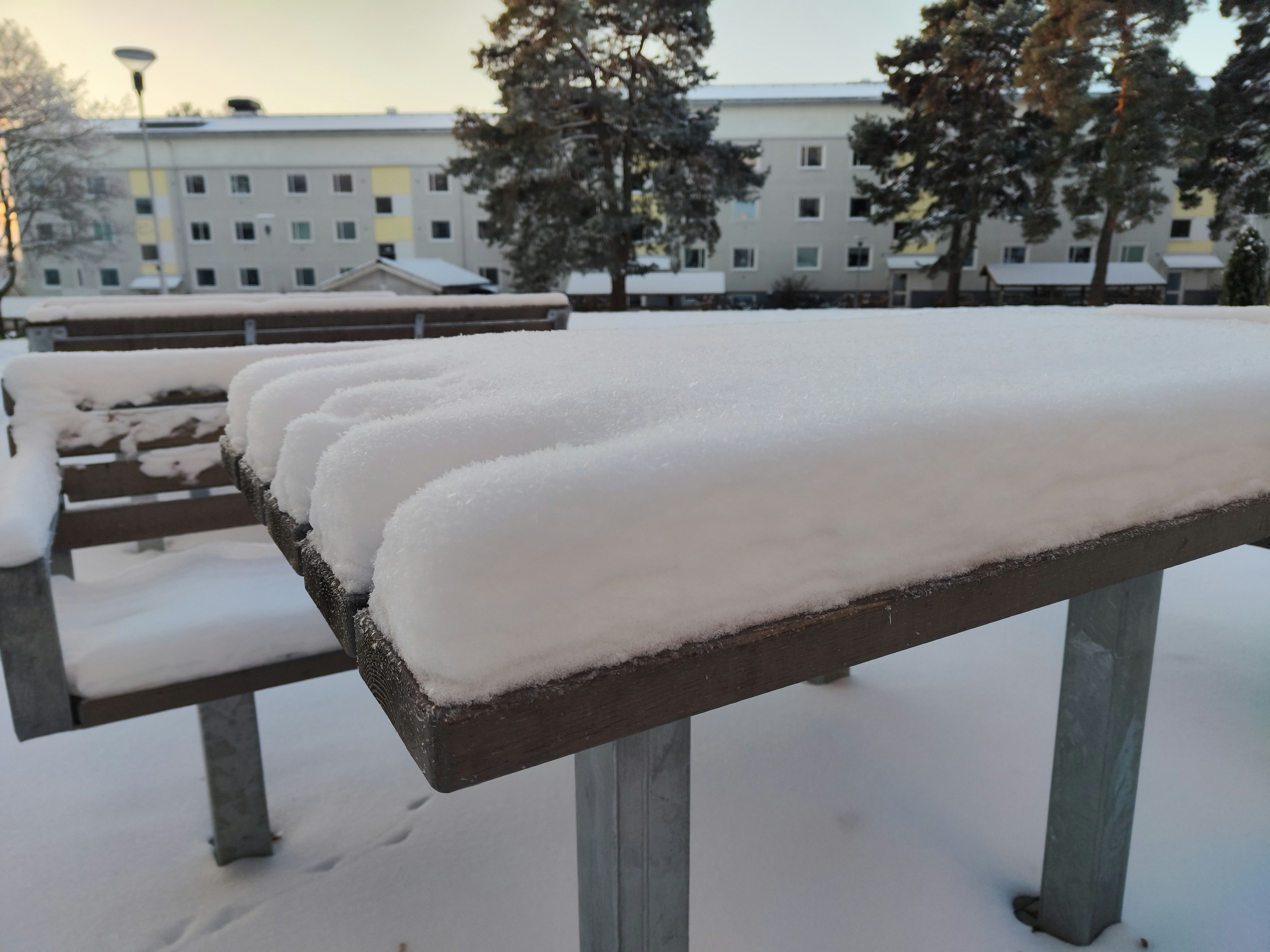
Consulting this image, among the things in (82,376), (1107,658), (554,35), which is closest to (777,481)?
(1107,658)

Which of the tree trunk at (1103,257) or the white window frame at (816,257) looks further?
the white window frame at (816,257)

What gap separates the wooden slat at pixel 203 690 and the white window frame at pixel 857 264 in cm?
3645

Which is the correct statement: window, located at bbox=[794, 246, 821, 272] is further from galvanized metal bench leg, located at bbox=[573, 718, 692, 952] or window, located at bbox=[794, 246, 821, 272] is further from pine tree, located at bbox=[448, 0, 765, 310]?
galvanized metal bench leg, located at bbox=[573, 718, 692, 952]

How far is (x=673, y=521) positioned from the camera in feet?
2.82

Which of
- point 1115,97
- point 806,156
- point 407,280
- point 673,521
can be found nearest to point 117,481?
A: point 673,521

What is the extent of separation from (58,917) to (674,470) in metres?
2.55

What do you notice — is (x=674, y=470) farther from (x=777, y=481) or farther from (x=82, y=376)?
(x=82, y=376)

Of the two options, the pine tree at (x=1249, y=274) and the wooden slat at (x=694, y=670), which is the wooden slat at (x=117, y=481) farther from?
the pine tree at (x=1249, y=274)

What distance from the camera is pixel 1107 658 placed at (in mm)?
1887

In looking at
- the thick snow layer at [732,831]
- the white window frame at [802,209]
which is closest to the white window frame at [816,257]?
the white window frame at [802,209]

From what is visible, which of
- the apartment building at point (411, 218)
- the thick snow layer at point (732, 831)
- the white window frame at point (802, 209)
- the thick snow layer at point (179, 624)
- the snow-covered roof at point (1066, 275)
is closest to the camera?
the thick snow layer at point (179, 624)

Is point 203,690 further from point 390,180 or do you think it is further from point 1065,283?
point 390,180

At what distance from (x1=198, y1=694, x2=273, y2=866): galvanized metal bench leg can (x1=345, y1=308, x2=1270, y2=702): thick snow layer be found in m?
1.73

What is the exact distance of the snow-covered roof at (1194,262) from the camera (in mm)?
34156
